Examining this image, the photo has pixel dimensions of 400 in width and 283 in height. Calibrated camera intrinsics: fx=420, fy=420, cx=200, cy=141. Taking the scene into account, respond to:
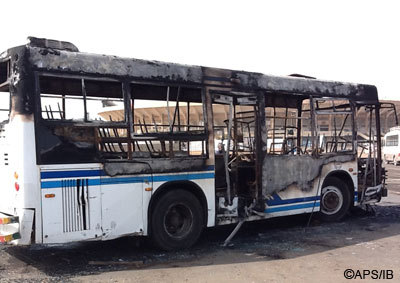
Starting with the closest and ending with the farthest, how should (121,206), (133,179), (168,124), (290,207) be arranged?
1. (121,206)
2. (133,179)
3. (168,124)
4. (290,207)

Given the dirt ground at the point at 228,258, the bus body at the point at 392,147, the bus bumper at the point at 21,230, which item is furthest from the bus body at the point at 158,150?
the bus body at the point at 392,147

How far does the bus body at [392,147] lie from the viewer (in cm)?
3372

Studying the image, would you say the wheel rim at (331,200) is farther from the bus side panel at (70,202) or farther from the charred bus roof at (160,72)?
the bus side panel at (70,202)

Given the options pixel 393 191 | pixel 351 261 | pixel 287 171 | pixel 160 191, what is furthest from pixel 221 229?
pixel 393 191

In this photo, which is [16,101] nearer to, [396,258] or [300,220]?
[396,258]

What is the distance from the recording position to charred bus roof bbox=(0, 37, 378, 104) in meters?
5.76

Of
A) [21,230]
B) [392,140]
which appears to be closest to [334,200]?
[21,230]

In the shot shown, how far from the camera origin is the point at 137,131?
653 cm

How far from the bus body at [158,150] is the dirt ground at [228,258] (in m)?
0.44

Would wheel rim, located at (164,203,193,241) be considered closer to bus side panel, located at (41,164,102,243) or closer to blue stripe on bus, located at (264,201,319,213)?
bus side panel, located at (41,164,102,243)

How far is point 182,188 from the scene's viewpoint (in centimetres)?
693

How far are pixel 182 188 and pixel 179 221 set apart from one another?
0.55 meters

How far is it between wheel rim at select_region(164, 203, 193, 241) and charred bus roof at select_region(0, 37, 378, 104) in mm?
2095

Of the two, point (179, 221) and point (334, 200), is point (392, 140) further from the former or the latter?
point (179, 221)
